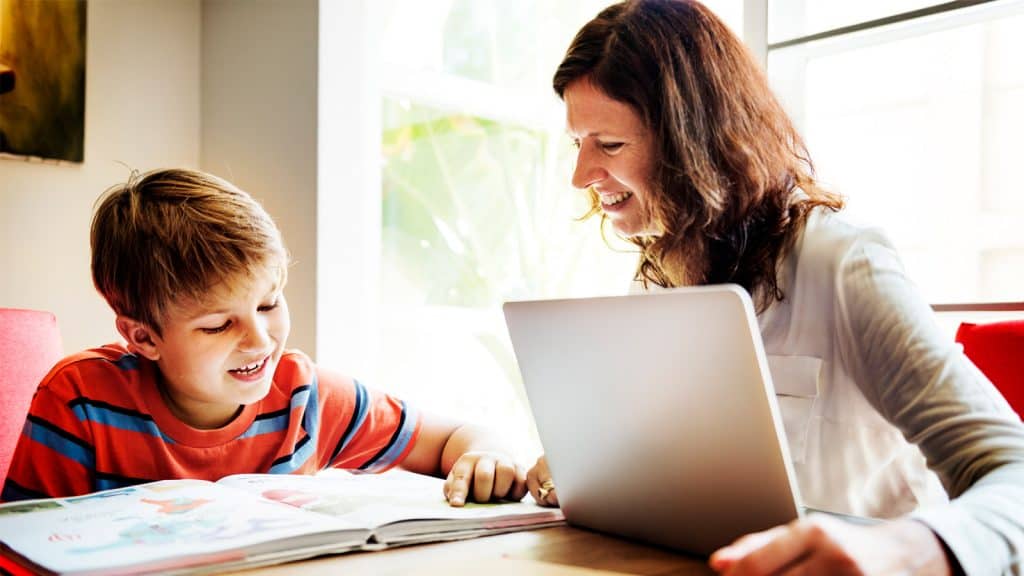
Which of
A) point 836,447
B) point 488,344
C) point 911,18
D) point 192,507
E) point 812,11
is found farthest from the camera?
point 488,344

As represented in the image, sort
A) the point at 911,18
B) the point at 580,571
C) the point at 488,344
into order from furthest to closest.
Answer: the point at 488,344 → the point at 911,18 → the point at 580,571

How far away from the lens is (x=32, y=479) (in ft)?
Result: 3.81

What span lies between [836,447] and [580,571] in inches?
18.1

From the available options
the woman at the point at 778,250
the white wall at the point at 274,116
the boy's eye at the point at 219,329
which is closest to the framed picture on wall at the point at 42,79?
the white wall at the point at 274,116

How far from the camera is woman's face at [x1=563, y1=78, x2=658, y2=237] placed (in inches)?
46.1

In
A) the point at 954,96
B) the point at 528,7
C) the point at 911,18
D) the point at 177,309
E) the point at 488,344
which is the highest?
the point at 528,7

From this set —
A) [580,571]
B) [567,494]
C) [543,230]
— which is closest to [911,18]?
[567,494]

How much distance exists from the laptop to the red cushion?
64cm

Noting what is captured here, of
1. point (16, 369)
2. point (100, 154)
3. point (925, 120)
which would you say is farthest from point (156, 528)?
point (100, 154)

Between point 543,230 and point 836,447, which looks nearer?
point 836,447

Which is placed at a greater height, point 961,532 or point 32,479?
point 961,532

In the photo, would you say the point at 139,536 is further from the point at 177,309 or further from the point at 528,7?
the point at 528,7

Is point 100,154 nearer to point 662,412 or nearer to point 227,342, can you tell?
point 227,342

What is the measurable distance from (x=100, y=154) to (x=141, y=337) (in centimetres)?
145
